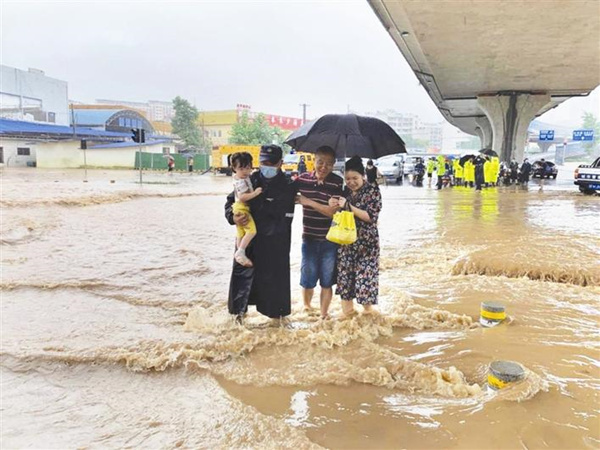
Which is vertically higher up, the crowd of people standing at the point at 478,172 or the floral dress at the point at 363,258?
the crowd of people standing at the point at 478,172

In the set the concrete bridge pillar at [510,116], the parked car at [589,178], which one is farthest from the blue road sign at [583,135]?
the parked car at [589,178]

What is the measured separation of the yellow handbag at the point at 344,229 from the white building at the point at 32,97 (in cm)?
5013

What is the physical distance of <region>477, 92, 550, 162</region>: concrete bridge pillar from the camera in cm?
2803

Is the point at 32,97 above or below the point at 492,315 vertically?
above

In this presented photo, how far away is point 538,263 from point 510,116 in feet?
82.6

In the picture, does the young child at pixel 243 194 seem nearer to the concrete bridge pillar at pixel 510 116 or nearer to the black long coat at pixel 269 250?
the black long coat at pixel 269 250

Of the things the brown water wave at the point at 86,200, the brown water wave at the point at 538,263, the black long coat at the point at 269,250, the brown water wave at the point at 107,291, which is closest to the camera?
the black long coat at the point at 269,250

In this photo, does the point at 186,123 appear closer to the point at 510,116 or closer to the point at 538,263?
the point at 510,116

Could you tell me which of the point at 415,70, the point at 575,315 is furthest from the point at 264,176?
the point at 415,70

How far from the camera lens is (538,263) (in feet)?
21.7

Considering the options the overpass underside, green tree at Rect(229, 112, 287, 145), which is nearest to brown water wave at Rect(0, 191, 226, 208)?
the overpass underside

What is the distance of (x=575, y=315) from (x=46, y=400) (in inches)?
199

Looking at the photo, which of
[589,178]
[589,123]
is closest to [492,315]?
[589,178]

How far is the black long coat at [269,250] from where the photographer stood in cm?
410
